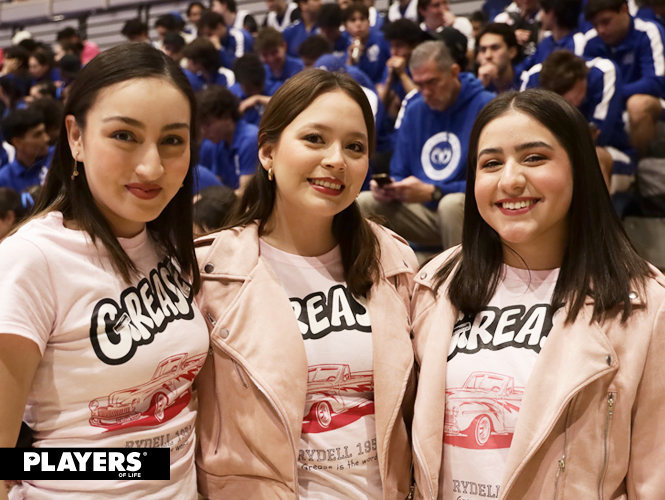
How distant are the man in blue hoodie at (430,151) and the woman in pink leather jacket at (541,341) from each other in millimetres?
2180

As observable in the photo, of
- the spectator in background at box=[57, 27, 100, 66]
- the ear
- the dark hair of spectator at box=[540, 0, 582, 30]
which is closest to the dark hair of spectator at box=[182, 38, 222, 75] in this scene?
the spectator in background at box=[57, 27, 100, 66]

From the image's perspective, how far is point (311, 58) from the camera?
684 centimetres

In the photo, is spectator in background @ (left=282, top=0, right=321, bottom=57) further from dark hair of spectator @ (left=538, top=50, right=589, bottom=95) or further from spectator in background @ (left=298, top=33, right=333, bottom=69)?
dark hair of spectator @ (left=538, top=50, right=589, bottom=95)

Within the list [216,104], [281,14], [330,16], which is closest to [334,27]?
[330,16]

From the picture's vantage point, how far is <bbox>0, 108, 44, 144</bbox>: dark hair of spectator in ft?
18.8

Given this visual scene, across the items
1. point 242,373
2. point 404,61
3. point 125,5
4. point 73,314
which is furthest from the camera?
point 125,5

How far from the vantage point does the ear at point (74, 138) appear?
1.61 m

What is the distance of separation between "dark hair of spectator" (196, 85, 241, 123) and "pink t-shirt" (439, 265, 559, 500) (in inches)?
167

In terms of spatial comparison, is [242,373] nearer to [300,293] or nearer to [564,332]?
[300,293]

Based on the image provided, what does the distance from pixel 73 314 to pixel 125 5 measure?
12511 mm

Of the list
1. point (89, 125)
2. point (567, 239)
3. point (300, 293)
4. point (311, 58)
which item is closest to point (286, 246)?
point (300, 293)

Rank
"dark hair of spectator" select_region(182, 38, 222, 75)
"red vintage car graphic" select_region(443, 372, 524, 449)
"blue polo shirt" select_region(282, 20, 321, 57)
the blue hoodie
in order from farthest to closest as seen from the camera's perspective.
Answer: "blue polo shirt" select_region(282, 20, 321, 57)
"dark hair of spectator" select_region(182, 38, 222, 75)
the blue hoodie
"red vintage car graphic" select_region(443, 372, 524, 449)

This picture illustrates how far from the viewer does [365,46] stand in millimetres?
7242

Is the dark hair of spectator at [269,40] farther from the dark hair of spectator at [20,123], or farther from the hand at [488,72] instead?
the hand at [488,72]
